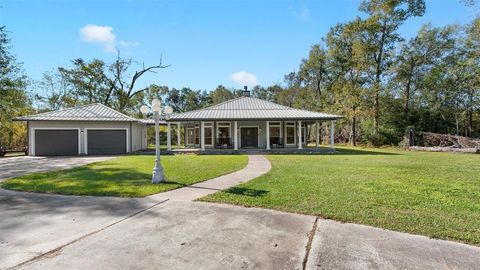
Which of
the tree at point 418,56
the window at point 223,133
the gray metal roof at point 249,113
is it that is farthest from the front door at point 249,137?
the tree at point 418,56

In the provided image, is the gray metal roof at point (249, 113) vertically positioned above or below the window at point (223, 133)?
above

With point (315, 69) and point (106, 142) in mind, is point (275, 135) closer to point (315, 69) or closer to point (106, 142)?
point (106, 142)

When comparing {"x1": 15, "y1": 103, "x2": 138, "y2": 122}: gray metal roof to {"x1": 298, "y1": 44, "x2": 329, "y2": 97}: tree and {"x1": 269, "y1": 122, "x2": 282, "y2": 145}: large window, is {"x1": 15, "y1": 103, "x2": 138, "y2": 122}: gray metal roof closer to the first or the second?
{"x1": 269, "y1": 122, "x2": 282, "y2": 145}: large window

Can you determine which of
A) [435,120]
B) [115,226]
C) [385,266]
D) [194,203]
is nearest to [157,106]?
[194,203]

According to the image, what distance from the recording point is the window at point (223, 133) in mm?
21906

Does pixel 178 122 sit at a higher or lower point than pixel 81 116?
lower

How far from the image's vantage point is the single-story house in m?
19.4

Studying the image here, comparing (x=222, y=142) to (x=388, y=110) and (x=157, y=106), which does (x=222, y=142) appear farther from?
(x=388, y=110)

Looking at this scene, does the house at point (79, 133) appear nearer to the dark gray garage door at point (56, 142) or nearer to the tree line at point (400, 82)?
the dark gray garage door at point (56, 142)

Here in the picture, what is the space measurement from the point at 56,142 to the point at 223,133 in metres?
11.8

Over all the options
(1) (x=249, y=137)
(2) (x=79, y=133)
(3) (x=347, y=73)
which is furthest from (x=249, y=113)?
(3) (x=347, y=73)

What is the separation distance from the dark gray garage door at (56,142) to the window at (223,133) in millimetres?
10178

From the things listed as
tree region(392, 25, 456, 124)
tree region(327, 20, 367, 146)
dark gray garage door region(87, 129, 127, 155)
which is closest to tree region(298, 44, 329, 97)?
tree region(327, 20, 367, 146)

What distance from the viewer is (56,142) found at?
1967cm
